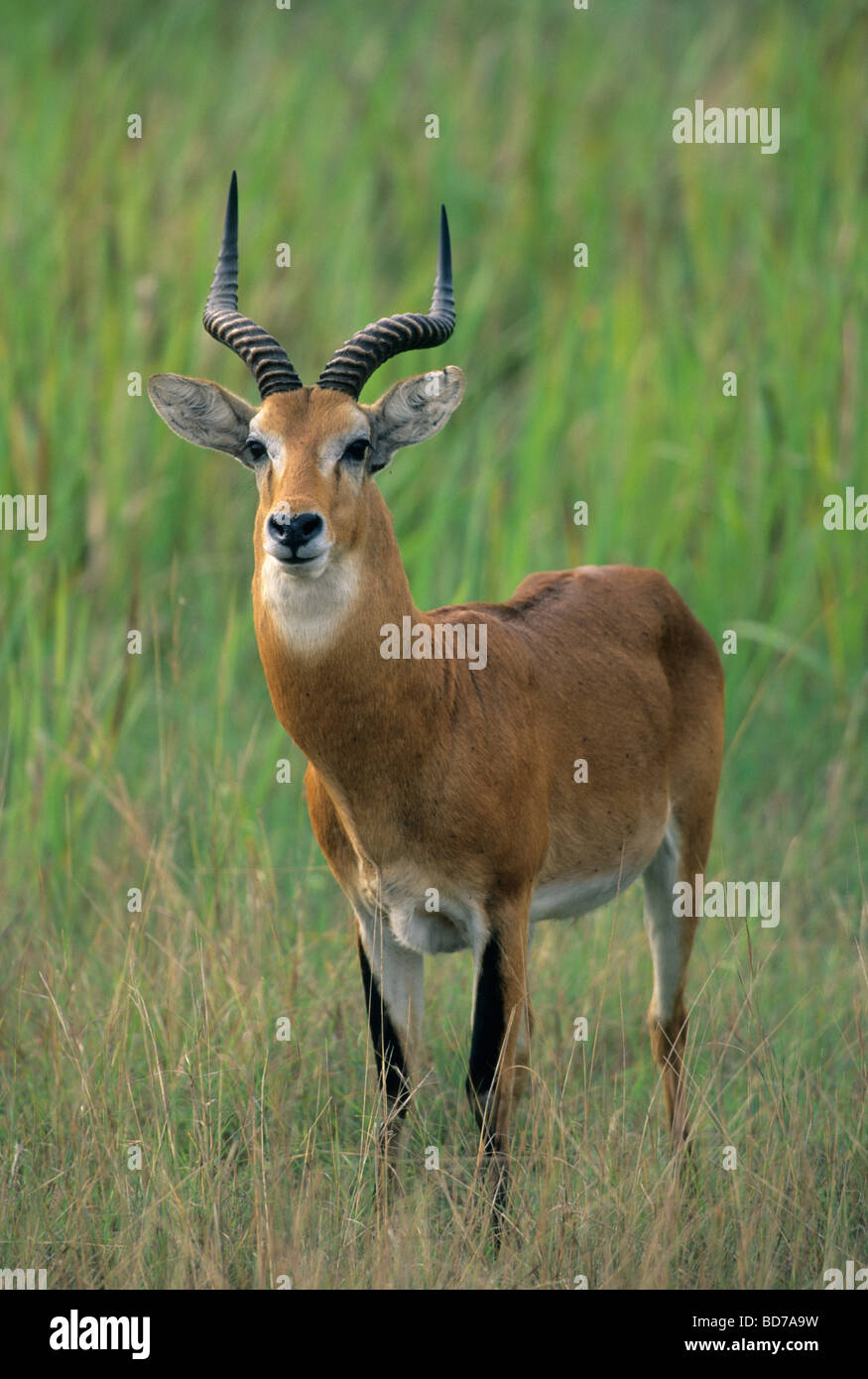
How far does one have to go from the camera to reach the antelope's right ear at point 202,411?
547 cm

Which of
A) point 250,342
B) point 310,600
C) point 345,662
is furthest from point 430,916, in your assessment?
point 250,342

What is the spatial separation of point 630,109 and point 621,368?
3.13 m

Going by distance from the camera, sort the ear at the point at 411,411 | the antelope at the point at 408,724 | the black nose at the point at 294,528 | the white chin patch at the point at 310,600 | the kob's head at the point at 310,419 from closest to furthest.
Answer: the black nose at the point at 294,528
the kob's head at the point at 310,419
the white chin patch at the point at 310,600
the antelope at the point at 408,724
the ear at the point at 411,411

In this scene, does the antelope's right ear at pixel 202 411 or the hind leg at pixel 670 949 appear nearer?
the antelope's right ear at pixel 202 411

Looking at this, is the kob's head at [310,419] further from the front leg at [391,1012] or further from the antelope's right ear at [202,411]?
the front leg at [391,1012]

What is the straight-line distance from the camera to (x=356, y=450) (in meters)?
5.22

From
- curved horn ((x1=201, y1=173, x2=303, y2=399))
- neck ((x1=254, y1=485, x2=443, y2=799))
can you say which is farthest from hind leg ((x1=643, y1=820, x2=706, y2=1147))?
curved horn ((x1=201, y1=173, x2=303, y2=399))

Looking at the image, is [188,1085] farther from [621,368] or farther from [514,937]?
[621,368]

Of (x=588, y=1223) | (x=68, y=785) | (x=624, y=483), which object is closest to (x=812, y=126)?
(x=624, y=483)

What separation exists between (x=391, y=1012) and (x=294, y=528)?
1933mm

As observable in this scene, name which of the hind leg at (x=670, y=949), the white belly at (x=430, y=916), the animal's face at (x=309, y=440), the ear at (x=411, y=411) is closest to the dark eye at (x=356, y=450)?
the animal's face at (x=309, y=440)

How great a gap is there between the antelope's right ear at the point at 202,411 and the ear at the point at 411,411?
0.41m

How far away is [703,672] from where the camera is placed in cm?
681

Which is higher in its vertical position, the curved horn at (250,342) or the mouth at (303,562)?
the curved horn at (250,342)
